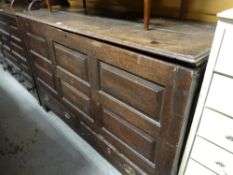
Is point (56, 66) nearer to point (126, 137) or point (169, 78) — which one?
point (126, 137)

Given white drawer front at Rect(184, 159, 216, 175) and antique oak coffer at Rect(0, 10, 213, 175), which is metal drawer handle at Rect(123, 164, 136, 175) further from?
white drawer front at Rect(184, 159, 216, 175)

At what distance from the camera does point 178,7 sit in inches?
47.4

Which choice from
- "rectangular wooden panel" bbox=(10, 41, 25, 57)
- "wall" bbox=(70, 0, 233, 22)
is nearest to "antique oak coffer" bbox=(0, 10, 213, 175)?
"wall" bbox=(70, 0, 233, 22)

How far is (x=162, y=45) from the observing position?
698mm

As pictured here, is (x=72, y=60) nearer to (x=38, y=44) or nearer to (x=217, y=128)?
(x=38, y=44)

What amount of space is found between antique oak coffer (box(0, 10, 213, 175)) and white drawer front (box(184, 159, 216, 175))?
56 millimetres

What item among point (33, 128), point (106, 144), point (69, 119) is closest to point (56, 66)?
point (69, 119)

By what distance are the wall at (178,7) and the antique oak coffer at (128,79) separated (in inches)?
5.5

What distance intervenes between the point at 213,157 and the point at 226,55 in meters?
0.39

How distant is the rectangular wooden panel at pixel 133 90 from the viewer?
0.75 m

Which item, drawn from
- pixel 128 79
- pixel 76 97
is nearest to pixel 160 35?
pixel 128 79

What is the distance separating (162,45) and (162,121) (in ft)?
0.98

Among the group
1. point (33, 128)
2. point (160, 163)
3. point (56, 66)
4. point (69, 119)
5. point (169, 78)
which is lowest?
point (33, 128)

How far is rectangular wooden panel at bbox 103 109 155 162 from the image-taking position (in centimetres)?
90
